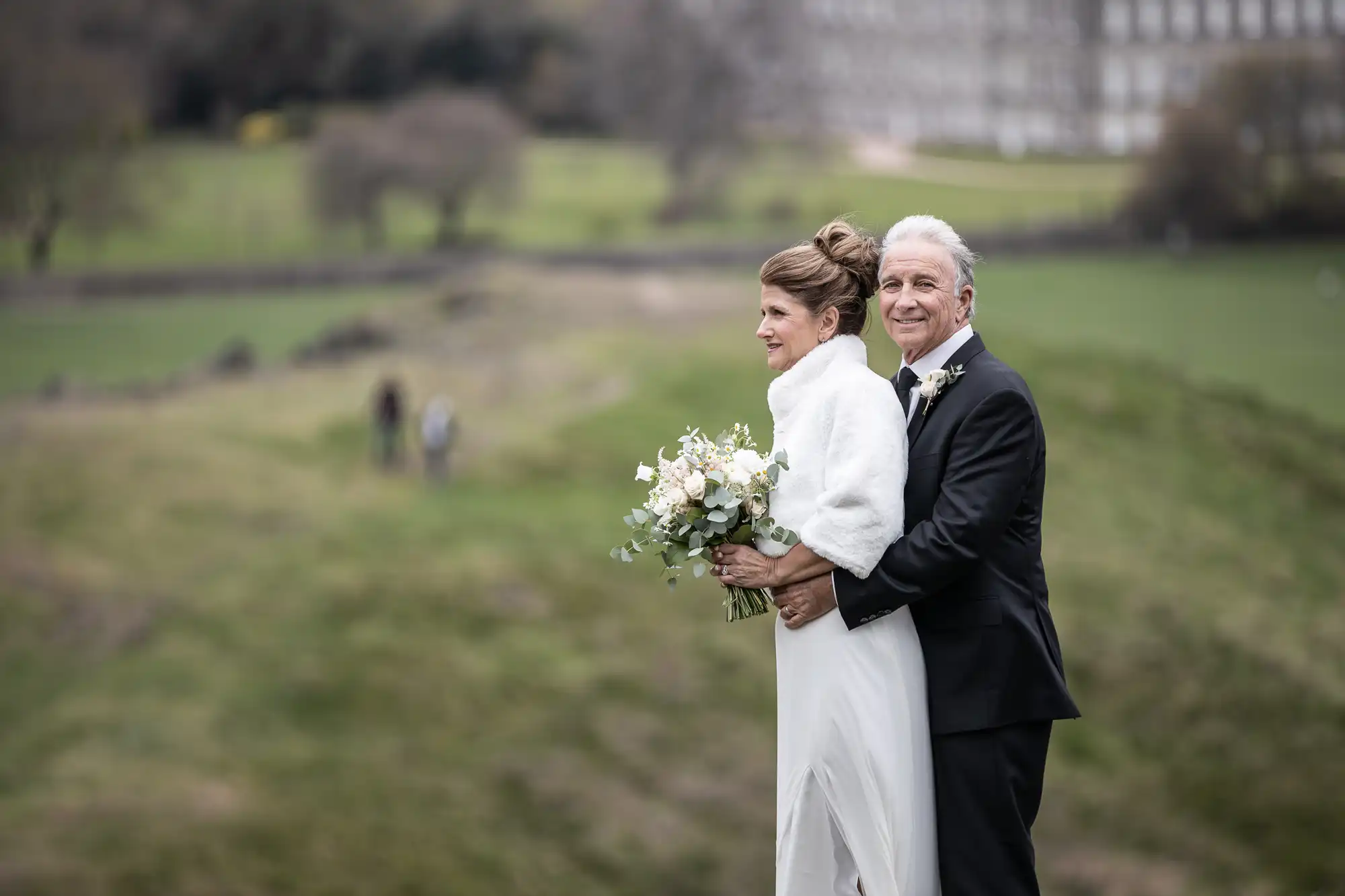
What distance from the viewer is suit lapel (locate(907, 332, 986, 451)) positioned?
4626 millimetres

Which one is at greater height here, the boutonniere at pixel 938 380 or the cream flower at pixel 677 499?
the boutonniere at pixel 938 380

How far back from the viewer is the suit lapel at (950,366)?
15.2ft

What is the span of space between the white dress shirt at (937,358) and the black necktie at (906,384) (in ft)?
0.08

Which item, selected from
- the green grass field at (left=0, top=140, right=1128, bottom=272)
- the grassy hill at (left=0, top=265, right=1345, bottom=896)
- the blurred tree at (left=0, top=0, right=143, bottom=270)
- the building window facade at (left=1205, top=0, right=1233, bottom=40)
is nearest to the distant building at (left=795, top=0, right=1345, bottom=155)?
the building window facade at (left=1205, top=0, right=1233, bottom=40)

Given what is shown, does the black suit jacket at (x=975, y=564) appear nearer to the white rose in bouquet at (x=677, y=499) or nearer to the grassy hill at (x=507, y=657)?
the white rose in bouquet at (x=677, y=499)

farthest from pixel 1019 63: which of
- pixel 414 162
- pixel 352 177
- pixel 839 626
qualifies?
pixel 839 626

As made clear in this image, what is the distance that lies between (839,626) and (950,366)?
84 cm

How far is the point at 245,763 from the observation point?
23.4m

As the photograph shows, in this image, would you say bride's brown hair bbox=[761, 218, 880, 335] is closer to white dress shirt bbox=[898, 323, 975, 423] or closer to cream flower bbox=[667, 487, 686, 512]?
white dress shirt bbox=[898, 323, 975, 423]

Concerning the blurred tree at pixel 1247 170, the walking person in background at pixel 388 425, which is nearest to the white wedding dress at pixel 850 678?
the walking person in background at pixel 388 425

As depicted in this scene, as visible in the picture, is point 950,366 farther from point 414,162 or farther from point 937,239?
point 414,162

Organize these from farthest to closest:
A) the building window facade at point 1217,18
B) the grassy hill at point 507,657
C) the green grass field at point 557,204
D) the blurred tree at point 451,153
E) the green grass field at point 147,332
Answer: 1. the building window facade at point 1217,18
2. the blurred tree at point 451,153
3. the green grass field at point 557,204
4. the green grass field at point 147,332
5. the grassy hill at point 507,657

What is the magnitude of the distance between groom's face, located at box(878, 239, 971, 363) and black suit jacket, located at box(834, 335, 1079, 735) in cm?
11

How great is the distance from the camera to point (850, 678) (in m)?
4.50
